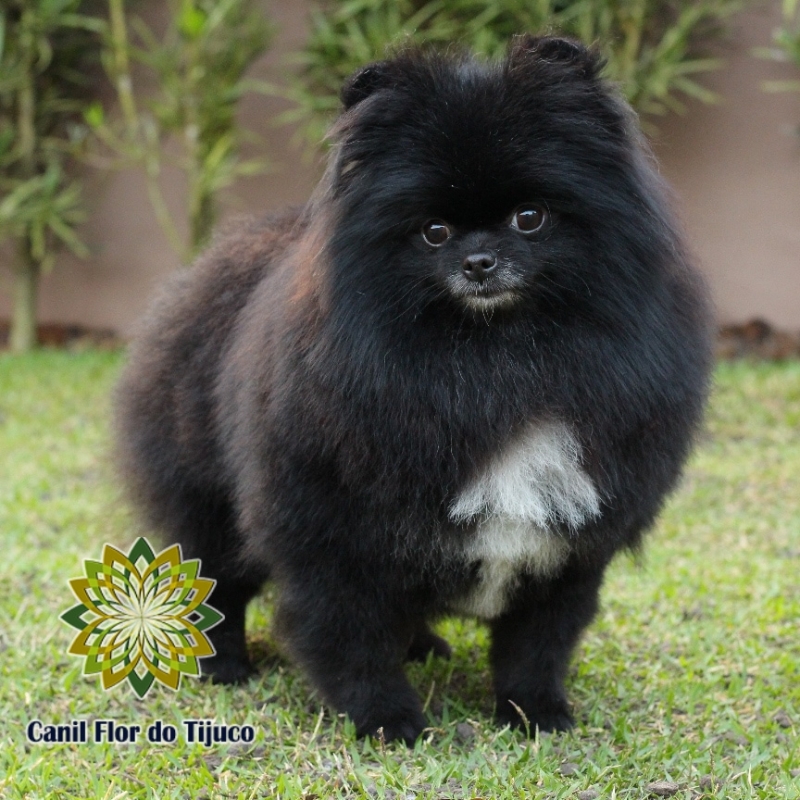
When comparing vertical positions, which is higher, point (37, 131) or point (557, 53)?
point (557, 53)

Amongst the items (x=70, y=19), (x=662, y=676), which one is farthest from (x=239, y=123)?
(x=662, y=676)

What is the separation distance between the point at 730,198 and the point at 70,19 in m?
5.20

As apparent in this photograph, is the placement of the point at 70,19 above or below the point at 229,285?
below

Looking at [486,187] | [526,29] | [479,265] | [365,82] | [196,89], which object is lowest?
[196,89]

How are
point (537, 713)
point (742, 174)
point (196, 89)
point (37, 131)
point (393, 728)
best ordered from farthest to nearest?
point (37, 131) < point (742, 174) < point (196, 89) < point (537, 713) < point (393, 728)

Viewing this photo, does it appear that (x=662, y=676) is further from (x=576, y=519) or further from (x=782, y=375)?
(x=782, y=375)

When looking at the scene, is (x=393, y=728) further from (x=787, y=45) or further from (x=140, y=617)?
(x=787, y=45)

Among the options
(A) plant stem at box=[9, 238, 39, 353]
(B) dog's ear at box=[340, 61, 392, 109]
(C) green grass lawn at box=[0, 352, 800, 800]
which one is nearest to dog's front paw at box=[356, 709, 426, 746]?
(C) green grass lawn at box=[0, 352, 800, 800]

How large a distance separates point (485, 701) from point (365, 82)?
5.87ft

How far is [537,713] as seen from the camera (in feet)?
9.78

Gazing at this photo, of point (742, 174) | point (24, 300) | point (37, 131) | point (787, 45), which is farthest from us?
point (24, 300)

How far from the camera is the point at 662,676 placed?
3434 millimetres

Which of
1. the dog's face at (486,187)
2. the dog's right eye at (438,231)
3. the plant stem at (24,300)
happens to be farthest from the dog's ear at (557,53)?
the plant stem at (24,300)

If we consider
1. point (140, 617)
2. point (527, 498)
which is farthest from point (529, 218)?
point (140, 617)
